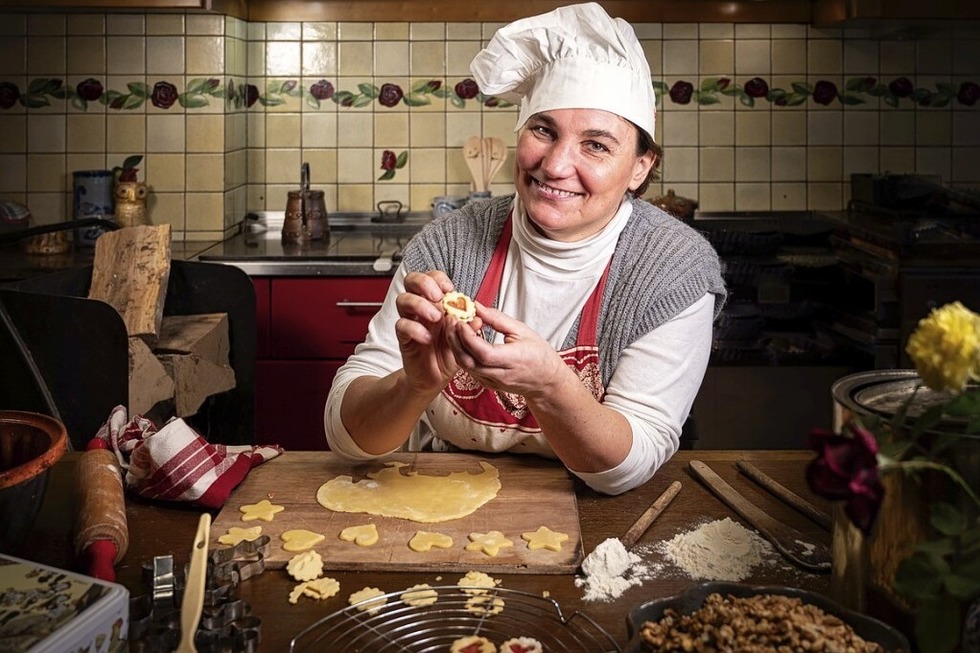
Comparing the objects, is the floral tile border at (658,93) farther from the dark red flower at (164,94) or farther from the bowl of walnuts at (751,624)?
the bowl of walnuts at (751,624)

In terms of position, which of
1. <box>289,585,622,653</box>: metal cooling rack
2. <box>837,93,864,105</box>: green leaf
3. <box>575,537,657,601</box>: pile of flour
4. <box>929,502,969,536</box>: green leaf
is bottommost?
<box>289,585,622,653</box>: metal cooling rack

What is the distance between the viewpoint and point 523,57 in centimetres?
160

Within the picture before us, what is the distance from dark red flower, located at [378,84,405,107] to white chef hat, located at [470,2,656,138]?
74.3 inches

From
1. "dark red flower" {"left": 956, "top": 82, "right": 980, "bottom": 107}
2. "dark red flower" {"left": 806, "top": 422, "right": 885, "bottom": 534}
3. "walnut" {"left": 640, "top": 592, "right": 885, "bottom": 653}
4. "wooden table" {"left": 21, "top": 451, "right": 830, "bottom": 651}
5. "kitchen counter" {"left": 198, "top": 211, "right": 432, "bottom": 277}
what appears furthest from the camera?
"dark red flower" {"left": 956, "top": 82, "right": 980, "bottom": 107}

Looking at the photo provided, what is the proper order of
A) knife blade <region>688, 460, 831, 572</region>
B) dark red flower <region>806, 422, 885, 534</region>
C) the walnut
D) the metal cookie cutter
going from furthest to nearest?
knife blade <region>688, 460, 831, 572</region>, the metal cookie cutter, the walnut, dark red flower <region>806, 422, 885, 534</region>

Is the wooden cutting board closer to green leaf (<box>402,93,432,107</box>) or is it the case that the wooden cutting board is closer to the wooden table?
the wooden table

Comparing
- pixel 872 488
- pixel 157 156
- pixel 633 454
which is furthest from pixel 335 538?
pixel 157 156

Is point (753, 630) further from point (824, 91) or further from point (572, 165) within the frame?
point (824, 91)

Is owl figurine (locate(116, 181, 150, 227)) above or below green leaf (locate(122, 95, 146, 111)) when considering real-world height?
below

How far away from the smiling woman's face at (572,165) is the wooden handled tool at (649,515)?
42cm

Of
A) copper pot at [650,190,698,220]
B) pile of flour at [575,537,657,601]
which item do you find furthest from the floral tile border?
pile of flour at [575,537,657,601]

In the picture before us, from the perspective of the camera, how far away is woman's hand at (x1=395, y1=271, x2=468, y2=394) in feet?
4.27

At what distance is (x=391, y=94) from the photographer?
11.3 feet

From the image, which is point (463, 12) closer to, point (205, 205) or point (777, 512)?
point (205, 205)
